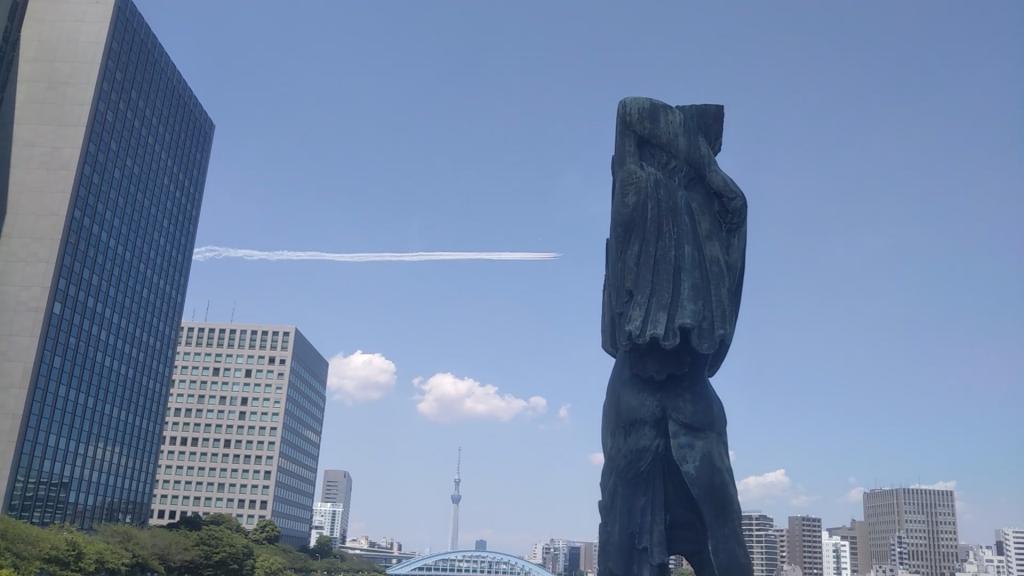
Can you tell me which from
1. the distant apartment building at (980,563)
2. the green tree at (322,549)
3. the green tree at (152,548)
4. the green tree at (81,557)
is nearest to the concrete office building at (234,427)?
the green tree at (322,549)

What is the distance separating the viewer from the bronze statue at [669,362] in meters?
12.6

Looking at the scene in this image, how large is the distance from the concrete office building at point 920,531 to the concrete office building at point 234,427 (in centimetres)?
11633

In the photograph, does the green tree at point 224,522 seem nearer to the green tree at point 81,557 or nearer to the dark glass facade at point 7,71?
the green tree at point 81,557

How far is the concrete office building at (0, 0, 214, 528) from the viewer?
2753 inches

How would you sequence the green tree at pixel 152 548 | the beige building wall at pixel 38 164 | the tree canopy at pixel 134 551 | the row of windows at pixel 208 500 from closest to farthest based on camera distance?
1. the tree canopy at pixel 134 551
2. the green tree at pixel 152 548
3. the beige building wall at pixel 38 164
4. the row of windows at pixel 208 500

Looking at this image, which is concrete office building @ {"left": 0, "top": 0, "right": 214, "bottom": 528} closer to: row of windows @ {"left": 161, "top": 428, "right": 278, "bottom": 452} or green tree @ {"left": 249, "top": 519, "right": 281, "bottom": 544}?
green tree @ {"left": 249, "top": 519, "right": 281, "bottom": 544}

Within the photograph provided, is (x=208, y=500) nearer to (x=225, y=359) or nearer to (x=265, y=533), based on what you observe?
(x=225, y=359)

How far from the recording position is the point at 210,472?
128 meters

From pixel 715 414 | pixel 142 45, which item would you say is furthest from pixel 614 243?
pixel 142 45

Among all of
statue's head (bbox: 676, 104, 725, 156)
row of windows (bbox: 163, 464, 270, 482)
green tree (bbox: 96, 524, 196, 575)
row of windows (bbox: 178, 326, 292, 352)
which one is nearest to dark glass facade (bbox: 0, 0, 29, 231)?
green tree (bbox: 96, 524, 196, 575)

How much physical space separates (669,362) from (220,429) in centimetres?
12778

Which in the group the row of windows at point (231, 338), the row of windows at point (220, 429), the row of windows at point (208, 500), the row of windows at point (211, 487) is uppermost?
the row of windows at point (231, 338)

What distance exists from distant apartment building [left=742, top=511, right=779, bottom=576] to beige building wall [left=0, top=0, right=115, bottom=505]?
152 metres

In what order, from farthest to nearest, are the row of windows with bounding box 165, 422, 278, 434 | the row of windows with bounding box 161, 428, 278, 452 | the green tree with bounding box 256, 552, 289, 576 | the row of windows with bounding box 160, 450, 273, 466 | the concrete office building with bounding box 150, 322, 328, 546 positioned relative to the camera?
the row of windows with bounding box 165, 422, 278, 434, the row of windows with bounding box 161, 428, 278, 452, the row of windows with bounding box 160, 450, 273, 466, the concrete office building with bounding box 150, 322, 328, 546, the green tree with bounding box 256, 552, 289, 576
